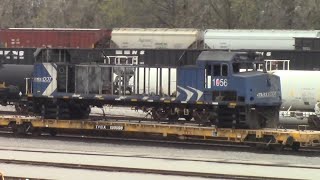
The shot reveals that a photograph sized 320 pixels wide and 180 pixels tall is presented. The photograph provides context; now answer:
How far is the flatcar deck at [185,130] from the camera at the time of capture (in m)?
18.7

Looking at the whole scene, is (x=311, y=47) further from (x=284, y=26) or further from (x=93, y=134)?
(x=284, y=26)

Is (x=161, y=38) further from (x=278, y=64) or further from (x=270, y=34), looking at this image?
(x=278, y=64)

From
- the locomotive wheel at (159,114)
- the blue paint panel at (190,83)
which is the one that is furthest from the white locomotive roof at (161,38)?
the blue paint panel at (190,83)

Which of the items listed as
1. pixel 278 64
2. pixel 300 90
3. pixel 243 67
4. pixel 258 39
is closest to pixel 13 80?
pixel 243 67

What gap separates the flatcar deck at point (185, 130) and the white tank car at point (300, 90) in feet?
18.1

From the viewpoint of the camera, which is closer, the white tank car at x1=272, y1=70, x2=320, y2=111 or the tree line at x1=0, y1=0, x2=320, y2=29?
the white tank car at x1=272, y1=70, x2=320, y2=111

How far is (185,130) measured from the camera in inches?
793

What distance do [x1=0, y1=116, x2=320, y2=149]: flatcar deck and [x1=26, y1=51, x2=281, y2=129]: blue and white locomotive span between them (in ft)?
1.59

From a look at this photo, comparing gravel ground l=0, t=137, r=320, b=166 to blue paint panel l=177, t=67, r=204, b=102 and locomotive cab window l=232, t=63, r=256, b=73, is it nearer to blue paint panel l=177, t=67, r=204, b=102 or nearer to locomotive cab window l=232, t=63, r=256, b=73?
blue paint panel l=177, t=67, r=204, b=102

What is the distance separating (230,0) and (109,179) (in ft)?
141

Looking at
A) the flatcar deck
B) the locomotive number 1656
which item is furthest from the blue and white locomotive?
the flatcar deck

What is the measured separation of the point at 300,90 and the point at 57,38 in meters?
20.2

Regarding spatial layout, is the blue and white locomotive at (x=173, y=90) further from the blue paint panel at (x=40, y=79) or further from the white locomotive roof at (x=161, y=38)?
the white locomotive roof at (x=161, y=38)

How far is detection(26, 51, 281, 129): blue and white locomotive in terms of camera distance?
20.0m
